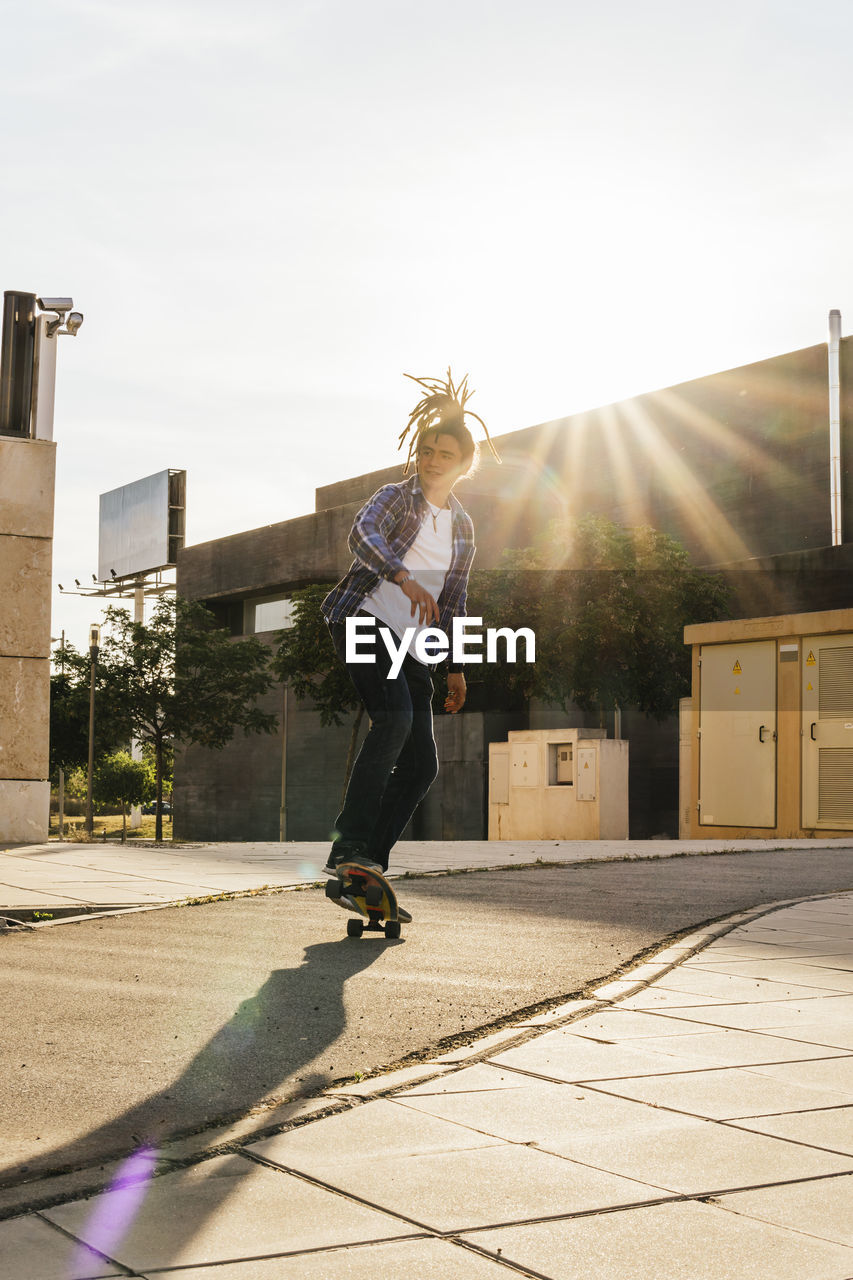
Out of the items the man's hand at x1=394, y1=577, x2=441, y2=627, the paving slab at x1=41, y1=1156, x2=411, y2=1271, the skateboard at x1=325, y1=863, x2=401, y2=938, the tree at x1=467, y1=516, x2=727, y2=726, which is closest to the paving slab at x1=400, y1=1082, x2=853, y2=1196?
the paving slab at x1=41, y1=1156, x2=411, y2=1271

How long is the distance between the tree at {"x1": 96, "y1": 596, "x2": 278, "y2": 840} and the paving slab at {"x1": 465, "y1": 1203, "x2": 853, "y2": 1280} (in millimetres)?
39135

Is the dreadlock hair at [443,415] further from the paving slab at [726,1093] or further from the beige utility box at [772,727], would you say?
the beige utility box at [772,727]

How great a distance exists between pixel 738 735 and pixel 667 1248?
18536 millimetres

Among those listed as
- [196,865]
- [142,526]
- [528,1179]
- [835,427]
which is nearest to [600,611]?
[835,427]

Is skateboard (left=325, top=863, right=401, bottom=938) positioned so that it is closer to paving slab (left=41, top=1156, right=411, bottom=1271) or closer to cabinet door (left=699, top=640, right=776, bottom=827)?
paving slab (left=41, top=1156, right=411, bottom=1271)

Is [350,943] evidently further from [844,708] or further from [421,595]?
[844,708]

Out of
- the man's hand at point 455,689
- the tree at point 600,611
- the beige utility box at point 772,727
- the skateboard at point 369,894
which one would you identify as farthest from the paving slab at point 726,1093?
the tree at point 600,611

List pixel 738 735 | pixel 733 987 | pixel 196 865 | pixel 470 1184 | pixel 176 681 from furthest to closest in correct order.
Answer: pixel 176 681
pixel 738 735
pixel 196 865
pixel 733 987
pixel 470 1184

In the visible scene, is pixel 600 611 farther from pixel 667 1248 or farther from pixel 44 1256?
pixel 44 1256

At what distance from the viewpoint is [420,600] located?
17.2 ft

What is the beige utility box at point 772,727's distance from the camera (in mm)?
18656

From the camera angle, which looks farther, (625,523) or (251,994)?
(625,523)

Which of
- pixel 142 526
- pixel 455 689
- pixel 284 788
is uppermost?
pixel 142 526

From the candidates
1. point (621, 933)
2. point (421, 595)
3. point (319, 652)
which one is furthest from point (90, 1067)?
point (319, 652)
